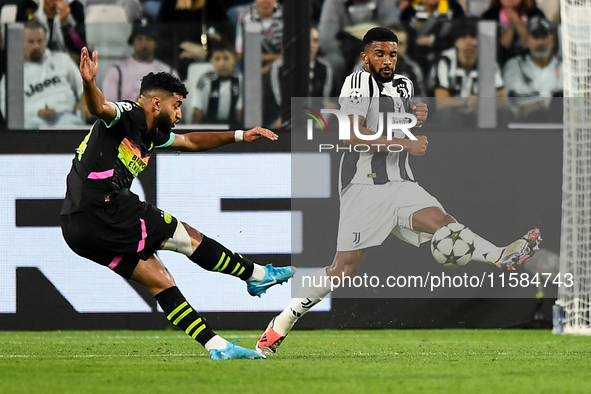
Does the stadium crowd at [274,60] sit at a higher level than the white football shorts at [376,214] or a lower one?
higher

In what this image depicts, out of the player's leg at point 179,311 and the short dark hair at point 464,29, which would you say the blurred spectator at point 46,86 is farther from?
the player's leg at point 179,311

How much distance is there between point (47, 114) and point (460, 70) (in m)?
4.02

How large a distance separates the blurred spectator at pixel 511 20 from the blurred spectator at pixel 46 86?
416 centimetres

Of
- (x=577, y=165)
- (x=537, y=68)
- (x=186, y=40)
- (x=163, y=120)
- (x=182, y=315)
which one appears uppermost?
(x=186, y=40)

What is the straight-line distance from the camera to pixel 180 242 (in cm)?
630

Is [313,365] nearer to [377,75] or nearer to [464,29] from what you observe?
[377,75]

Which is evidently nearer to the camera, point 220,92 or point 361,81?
point 361,81

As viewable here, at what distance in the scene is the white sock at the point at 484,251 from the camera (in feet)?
28.6

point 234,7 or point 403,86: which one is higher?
point 234,7

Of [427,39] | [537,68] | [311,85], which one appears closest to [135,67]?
[311,85]

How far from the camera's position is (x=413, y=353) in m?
6.97

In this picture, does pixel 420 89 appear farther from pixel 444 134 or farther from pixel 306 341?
pixel 306 341

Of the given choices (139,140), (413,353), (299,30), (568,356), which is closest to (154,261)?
(139,140)

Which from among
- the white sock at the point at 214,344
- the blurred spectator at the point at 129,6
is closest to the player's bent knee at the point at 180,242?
the white sock at the point at 214,344
